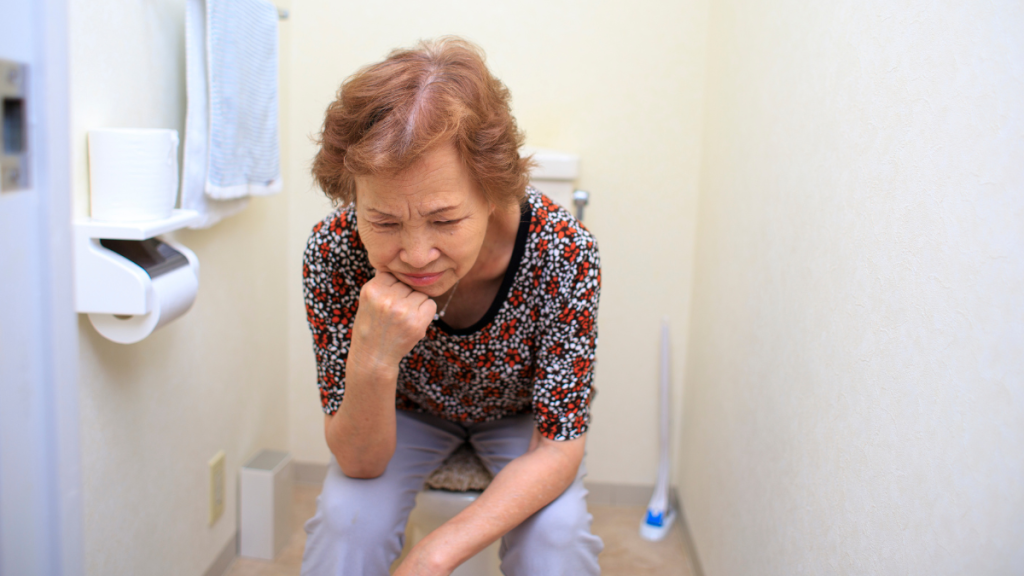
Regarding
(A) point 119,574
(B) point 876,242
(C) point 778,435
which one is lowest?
(A) point 119,574

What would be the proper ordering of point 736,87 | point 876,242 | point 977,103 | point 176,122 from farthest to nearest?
1. point 736,87
2. point 176,122
3. point 876,242
4. point 977,103

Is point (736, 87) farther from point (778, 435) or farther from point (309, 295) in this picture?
point (309, 295)

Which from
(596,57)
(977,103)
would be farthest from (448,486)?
(596,57)

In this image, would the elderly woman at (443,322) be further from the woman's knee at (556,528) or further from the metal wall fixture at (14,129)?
the metal wall fixture at (14,129)

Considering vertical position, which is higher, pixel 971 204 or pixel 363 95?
pixel 363 95

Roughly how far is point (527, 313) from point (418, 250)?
262 mm

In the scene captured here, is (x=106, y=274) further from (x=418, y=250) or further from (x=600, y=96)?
(x=600, y=96)

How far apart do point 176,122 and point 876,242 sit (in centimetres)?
113

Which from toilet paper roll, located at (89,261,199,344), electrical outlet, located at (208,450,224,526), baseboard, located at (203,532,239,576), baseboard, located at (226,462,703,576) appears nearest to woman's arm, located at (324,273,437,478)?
toilet paper roll, located at (89,261,199,344)

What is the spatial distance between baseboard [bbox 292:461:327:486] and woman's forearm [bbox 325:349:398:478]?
39.2 inches

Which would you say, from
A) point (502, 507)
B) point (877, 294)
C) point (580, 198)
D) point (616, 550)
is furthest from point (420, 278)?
point (616, 550)

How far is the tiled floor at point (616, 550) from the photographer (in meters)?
1.66

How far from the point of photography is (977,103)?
2.15 ft

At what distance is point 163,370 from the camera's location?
4.29 feet
